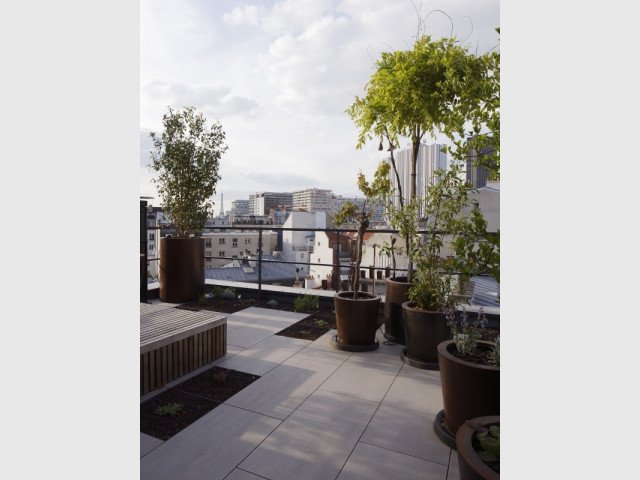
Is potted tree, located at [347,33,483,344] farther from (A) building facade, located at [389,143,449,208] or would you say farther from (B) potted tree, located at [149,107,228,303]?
(B) potted tree, located at [149,107,228,303]

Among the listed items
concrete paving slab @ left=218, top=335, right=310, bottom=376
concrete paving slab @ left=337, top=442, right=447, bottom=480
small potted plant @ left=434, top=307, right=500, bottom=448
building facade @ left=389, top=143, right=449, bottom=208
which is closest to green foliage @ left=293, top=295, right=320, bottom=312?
concrete paving slab @ left=218, top=335, right=310, bottom=376

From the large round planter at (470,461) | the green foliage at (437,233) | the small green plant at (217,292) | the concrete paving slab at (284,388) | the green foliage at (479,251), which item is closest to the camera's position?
the large round planter at (470,461)

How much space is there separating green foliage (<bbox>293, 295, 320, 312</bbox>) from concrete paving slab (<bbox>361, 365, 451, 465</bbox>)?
2063 mm

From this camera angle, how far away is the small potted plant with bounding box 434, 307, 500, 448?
1716 millimetres

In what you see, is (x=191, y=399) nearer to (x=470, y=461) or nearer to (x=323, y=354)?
(x=323, y=354)

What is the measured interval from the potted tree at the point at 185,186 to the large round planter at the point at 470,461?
14.2 ft

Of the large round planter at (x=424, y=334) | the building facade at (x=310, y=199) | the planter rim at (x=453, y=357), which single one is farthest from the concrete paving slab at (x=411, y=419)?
the building facade at (x=310, y=199)

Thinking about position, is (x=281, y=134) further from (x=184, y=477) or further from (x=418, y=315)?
(x=184, y=477)

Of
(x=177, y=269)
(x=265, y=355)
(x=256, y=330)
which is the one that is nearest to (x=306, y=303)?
(x=256, y=330)

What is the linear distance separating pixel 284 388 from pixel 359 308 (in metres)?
1.01

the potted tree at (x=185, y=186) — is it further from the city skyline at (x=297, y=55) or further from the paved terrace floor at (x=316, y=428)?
the paved terrace floor at (x=316, y=428)

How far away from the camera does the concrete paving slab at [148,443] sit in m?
1.83

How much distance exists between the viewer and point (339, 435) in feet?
6.53

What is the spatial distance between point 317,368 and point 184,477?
1.37 m
